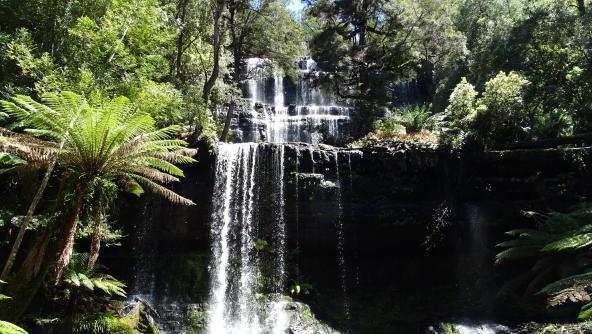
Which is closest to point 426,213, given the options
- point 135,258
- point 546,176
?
point 546,176

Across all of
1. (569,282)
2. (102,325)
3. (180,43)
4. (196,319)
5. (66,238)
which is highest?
(180,43)

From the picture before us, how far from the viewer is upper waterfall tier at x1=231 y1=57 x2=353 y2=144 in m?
19.6

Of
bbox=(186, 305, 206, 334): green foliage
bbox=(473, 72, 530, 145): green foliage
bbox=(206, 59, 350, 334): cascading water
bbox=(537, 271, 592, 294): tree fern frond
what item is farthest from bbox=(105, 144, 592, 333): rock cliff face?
bbox=(537, 271, 592, 294): tree fern frond

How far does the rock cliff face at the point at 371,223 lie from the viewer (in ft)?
43.6

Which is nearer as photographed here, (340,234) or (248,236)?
(248,236)

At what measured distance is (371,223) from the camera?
14.1m

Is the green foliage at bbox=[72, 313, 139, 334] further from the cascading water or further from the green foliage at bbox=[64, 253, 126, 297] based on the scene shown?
the cascading water

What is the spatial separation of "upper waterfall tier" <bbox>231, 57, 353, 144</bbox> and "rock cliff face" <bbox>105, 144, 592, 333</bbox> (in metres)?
4.04

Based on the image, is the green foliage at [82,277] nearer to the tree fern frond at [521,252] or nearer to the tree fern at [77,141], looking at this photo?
the tree fern at [77,141]

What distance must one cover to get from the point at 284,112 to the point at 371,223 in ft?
28.6

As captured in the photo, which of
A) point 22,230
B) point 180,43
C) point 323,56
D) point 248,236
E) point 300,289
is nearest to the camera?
point 22,230

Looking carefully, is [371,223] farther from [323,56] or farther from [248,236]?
[323,56]

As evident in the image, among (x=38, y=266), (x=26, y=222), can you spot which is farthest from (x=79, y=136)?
(x=38, y=266)

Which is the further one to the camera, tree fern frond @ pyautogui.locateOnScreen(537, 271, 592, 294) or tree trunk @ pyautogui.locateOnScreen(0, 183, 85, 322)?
tree trunk @ pyautogui.locateOnScreen(0, 183, 85, 322)
